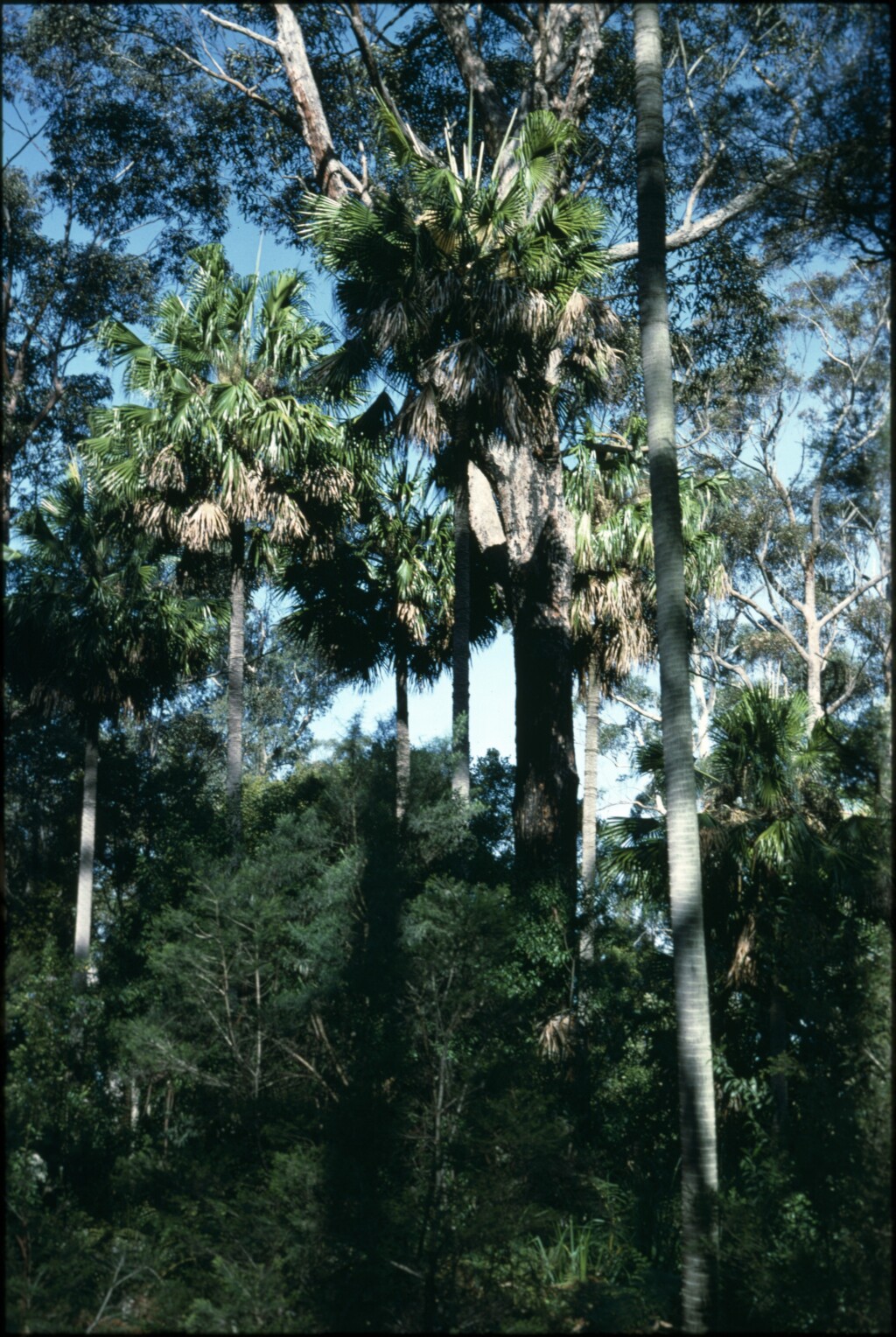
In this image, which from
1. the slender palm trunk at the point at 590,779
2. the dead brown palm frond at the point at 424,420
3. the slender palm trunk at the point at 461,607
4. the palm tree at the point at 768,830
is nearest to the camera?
the palm tree at the point at 768,830

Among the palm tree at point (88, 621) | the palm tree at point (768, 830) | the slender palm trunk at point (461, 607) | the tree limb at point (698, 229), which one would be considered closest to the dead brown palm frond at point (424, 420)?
the slender palm trunk at point (461, 607)

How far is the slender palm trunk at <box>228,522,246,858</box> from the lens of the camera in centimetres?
1536

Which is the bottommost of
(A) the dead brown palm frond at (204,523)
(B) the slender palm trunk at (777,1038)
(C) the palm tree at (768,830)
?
(B) the slender palm trunk at (777,1038)

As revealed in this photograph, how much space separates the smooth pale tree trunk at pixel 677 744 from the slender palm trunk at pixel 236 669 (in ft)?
25.2

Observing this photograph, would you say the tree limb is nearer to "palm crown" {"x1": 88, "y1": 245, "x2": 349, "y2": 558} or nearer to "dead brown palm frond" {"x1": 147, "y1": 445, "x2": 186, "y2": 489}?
"palm crown" {"x1": 88, "y1": 245, "x2": 349, "y2": 558}

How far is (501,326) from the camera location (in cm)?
1316

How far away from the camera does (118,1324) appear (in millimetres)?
7258

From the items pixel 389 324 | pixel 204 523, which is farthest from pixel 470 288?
pixel 204 523

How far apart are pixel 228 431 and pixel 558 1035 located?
27.7 ft

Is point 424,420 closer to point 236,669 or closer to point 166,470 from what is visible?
point 166,470

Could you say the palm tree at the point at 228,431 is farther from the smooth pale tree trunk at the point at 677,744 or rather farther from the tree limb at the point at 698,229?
the smooth pale tree trunk at the point at 677,744

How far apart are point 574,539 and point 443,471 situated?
196cm

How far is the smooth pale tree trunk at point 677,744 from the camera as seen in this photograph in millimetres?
7508

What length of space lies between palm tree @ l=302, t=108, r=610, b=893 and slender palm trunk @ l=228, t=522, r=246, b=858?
113 inches
